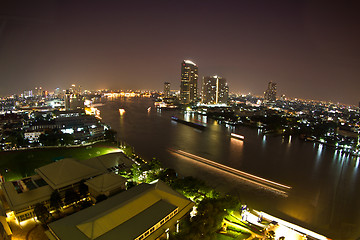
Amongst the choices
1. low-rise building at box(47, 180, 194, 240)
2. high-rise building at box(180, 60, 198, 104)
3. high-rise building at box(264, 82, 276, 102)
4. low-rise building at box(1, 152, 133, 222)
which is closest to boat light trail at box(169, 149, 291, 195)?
low-rise building at box(47, 180, 194, 240)

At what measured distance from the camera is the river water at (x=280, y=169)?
507 cm

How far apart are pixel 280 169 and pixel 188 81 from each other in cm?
2691

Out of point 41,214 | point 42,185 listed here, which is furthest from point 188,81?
point 41,214

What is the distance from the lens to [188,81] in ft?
109

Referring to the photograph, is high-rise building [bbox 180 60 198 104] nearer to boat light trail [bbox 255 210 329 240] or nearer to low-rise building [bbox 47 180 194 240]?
boat light trail [bbox 255 210 329 240]

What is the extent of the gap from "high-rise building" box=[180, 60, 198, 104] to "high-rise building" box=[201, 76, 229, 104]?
5.82 ft

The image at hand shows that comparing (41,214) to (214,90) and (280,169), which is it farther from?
Answer: (214,90)

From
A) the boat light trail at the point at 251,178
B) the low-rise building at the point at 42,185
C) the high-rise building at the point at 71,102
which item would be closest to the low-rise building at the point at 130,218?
the low-rise building at the point at 42,185

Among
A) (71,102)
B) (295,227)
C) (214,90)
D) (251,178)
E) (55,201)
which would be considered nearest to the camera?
(55,201)

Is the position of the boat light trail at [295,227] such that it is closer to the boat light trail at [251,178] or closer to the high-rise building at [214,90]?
the boat light trail at [251,178]

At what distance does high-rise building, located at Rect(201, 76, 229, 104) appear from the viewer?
108ft

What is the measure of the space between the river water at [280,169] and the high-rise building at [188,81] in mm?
19700

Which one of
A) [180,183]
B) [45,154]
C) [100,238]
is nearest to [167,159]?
[180,183]

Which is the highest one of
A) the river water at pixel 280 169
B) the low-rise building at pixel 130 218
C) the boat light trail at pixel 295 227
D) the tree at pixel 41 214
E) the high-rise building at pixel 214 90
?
the high-rise building at pixel 214 90
